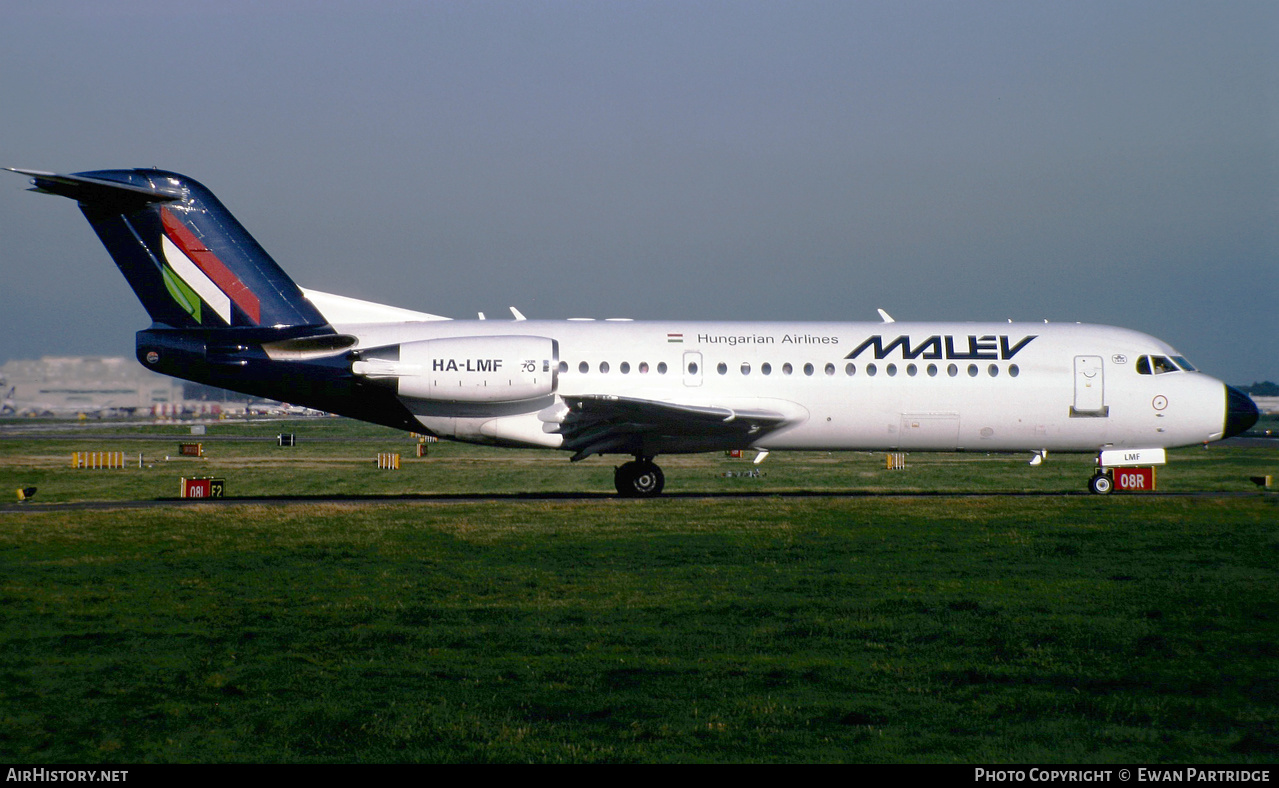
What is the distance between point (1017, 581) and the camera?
11.6m

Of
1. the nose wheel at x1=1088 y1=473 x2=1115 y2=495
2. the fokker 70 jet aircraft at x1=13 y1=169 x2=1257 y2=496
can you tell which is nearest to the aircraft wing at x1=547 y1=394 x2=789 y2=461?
the fokker 70 jet aircraft at x1=13 y1=169 x2=1257 y2=496

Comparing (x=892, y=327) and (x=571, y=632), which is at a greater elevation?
(x=892, y=327)

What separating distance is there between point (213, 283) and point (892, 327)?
13680 mm

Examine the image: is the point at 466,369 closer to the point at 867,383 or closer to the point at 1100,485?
the point at 867,383

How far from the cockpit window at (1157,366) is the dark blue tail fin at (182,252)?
17.5 m

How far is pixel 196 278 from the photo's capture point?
65.9ft

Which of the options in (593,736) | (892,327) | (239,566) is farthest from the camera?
(892,327)

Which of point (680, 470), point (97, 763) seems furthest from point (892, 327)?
point (97, 763)

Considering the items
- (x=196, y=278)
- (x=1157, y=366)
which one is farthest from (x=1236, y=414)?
(x=196, y=278)

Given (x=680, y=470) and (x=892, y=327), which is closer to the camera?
(x=892, y=327)

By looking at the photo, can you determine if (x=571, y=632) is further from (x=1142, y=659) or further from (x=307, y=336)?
(x=307, y=336)

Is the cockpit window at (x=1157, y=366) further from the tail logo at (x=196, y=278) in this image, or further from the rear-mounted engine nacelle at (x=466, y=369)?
the tail logo at (x=196, y=278)

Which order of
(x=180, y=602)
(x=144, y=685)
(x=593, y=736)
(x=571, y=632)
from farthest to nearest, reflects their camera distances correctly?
(x=180, y=602)
(x=571, y=632)
(x=144, y=685)
(x=593, y=736)

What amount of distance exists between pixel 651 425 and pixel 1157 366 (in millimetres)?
10876
